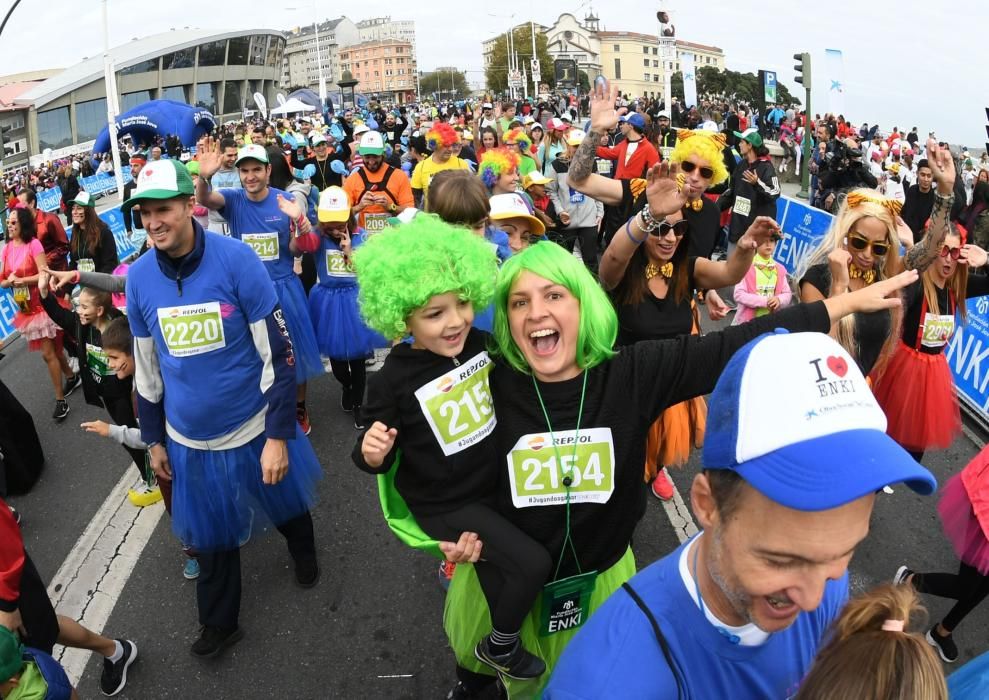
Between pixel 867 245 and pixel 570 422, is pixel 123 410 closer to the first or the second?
pixel 570 422

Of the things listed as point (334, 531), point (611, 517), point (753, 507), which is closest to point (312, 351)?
point (334, 531)

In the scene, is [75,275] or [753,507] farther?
[75,275]

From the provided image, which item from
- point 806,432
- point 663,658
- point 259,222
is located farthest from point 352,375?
point 806,432

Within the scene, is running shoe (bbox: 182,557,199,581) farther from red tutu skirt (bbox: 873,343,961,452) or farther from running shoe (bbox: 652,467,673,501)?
red tutu skirt (bbox: 873,343,961,452)

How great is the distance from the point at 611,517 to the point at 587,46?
4801 inches

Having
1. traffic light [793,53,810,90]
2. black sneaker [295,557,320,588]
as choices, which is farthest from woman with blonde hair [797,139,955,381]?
traffic light [793,53,810,90]

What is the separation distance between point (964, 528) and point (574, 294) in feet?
7.49

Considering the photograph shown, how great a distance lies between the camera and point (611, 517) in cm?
218

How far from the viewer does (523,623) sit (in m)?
2.36

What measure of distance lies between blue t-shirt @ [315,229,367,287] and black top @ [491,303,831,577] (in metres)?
3.62

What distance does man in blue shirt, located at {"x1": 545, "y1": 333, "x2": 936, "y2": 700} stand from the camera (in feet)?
3.50

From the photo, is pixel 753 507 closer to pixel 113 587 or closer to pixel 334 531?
pixel 334 531

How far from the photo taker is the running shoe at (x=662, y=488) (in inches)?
179

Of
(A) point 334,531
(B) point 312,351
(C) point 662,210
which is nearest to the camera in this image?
(C) point 662,210
